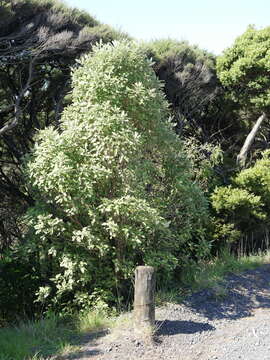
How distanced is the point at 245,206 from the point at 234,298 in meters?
2.69

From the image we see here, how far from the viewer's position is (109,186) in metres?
5.80

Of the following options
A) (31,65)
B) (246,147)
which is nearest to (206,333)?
(31,65)

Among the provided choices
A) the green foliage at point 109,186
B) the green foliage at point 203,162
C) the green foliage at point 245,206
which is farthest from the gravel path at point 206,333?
the green foliage at point 203,162

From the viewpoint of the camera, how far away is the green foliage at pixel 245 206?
845cm

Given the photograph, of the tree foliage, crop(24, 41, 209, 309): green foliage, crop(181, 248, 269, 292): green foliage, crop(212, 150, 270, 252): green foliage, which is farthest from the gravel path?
the tree foliage

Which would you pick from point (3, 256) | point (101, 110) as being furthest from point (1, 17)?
point (3, 256)

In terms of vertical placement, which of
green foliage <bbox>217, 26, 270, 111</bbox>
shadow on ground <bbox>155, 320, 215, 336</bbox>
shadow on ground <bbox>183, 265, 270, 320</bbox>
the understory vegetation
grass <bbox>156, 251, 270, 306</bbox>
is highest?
green foliage <bbox>217, 26, 270, 111</bbox>

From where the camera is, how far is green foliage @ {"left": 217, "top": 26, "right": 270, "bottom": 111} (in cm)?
1080

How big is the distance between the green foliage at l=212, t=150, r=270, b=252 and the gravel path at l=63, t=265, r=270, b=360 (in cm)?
207

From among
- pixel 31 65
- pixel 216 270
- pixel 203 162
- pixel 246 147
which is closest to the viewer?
pixel 216 270

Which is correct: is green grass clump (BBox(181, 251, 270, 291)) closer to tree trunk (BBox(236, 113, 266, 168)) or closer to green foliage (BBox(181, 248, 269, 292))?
green foliage (BBox(181, 248, 269, 292))

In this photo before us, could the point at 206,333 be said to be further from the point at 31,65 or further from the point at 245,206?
the point at 31,65

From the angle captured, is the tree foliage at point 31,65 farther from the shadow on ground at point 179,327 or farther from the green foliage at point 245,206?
the shadow on ground at point 179,327

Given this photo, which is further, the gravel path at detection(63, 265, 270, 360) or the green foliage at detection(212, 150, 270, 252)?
the green foliage at detection(212, 150, 270, 252)
